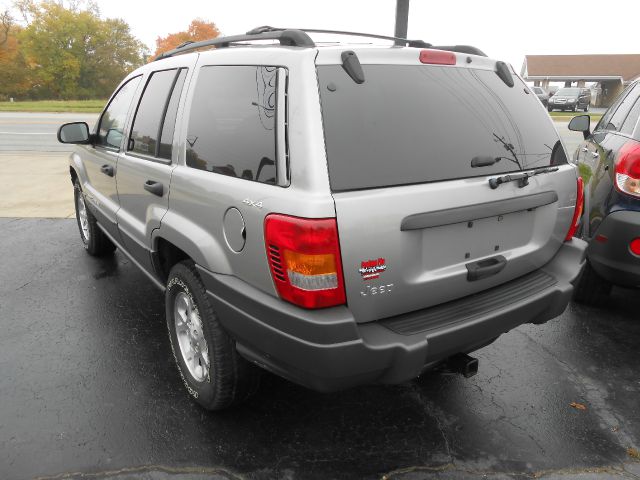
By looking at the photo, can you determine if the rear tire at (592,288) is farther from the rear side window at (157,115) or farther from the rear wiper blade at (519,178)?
the rear side window at (157,115)

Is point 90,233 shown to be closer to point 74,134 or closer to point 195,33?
point 74,134

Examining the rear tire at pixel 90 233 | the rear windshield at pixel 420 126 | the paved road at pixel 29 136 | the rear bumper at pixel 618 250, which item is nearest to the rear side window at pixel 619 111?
the rear bumper at pixel 618 250

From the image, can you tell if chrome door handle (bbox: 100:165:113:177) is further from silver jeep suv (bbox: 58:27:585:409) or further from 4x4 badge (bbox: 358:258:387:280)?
4x4 badge (bbox: 358:258:387:280)

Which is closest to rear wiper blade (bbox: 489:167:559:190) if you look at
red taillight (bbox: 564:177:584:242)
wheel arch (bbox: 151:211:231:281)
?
red taillight (bbox: 564:177:584:242)

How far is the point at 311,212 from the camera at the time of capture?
191cm

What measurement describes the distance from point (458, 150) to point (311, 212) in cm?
86

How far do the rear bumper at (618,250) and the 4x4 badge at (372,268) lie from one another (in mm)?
2200

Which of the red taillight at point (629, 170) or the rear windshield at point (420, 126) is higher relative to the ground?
the rear windshield at point (420, 126)

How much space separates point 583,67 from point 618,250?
63.0 meters

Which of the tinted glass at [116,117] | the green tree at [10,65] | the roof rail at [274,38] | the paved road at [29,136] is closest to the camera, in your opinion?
the roof rail at [274,38]

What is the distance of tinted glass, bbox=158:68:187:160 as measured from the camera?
2859 mm

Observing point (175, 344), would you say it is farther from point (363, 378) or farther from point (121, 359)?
point (363, 378)

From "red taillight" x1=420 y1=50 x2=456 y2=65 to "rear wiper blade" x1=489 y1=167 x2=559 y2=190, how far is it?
0.63 m

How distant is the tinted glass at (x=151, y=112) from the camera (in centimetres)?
307
